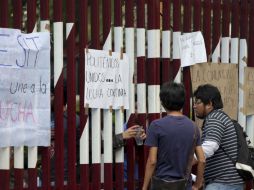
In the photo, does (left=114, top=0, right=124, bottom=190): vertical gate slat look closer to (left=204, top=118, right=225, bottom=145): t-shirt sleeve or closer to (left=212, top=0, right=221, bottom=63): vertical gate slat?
(left=204, top=118, right=225, bottom=145): t-shirt sleeve

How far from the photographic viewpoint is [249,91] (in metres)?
7.56

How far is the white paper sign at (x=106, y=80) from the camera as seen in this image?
227 inches

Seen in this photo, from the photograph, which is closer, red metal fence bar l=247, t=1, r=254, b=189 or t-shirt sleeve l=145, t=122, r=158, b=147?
t-shirt sleeve l=145, t=122, r=158, b=147

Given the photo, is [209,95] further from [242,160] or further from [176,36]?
[176,36]

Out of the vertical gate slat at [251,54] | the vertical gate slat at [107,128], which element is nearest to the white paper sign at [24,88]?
the vertical gate slat at [107,128]

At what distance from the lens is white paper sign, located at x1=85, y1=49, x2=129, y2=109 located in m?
5.77

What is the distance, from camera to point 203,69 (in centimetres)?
691

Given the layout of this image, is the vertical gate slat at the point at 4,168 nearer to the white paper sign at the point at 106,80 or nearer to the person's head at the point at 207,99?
the white paper sign at the point at 106,80

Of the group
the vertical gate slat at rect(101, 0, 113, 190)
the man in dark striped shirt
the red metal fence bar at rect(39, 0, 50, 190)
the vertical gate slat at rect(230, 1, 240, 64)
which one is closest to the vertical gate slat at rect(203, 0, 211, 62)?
the vertical gate slat at rect(230, 1, 240, 64)

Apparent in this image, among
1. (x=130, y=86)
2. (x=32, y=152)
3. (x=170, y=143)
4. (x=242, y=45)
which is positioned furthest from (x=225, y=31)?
(x=32, y=152)

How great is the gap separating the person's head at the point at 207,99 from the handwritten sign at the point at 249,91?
1513 mm

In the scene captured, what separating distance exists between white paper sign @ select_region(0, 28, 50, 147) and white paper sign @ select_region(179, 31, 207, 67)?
5.71ft

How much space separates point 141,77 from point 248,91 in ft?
5.88

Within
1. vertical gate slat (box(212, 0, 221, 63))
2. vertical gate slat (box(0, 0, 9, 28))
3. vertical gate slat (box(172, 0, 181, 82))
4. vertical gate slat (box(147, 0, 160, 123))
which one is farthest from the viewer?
vertical gate slat (box(212, 0, 221, 63))
